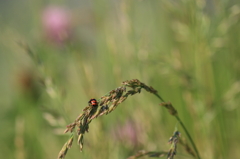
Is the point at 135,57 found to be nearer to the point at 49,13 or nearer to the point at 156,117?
the point at 156,117

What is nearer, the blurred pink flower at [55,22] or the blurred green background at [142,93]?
the blurred green background at [142,93]

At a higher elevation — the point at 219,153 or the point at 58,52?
the point at 58,52

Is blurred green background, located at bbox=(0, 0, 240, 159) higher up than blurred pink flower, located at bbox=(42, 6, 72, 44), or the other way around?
blurred pink flower, located at bbox=(42, 6, 72, 44)

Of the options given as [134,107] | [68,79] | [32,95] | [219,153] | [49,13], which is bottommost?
[219,153]

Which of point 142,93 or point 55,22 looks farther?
point 55,22

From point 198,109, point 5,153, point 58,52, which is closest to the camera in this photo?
point 198,109

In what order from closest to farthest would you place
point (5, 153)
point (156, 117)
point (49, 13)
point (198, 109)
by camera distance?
point (198, 109), point (156, 117), point (5, 153), point (49, 13)

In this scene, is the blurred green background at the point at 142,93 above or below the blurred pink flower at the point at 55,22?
below

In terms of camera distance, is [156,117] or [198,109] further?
[156,117]

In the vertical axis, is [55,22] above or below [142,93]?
above

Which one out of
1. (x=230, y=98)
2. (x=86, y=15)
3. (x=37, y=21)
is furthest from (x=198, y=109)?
(x=86, y=15)

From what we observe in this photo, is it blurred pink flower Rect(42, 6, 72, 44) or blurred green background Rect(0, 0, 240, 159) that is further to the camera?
blurred pink flower Rect(42, 6, 72, 44)
